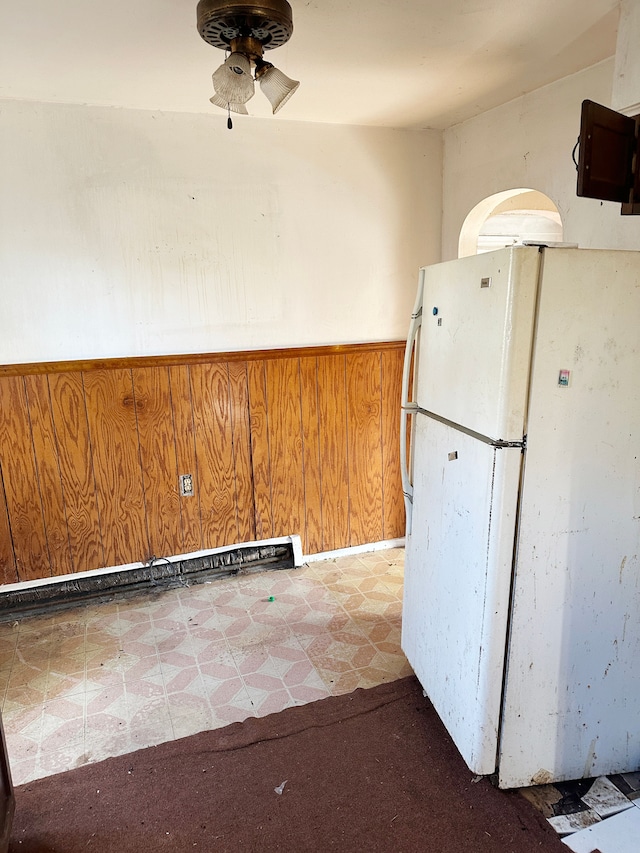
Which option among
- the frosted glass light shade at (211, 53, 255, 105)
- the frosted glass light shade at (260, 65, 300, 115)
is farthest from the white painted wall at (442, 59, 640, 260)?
the frosted glass light shade at (211, 53, 255, 105)

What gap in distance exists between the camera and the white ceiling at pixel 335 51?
1792 millimetres

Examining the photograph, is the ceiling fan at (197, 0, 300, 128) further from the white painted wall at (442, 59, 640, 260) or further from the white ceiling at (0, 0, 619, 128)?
the white painted wall at (442, 59, 640, 260)

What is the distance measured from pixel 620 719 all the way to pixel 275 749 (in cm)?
118

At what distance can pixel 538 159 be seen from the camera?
257 cm

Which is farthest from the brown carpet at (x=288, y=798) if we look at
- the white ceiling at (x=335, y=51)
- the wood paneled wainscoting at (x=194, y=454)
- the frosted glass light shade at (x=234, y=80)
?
the white ceiling at (x=335, y=51)

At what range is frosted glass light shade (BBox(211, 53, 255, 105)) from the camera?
164 centimetres

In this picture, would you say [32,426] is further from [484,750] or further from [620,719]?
[620,719]

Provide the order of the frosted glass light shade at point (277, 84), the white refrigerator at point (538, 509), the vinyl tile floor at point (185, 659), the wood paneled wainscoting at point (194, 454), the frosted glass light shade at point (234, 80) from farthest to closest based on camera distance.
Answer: the wood paneled wainscoting at point (194, 454) → the vinyl tile floor at point (185, 659) → the frosted glass light shade at point (277, 84) → the frosted glass light shade at point (234, 80) → the white refrigerator at point (538, 509)

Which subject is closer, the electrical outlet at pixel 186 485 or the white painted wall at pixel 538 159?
the white painted wall at pixel 538 159

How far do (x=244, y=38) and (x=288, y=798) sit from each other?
92.7 inches

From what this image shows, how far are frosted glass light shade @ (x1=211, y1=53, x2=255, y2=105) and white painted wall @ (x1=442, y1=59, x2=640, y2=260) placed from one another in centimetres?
142

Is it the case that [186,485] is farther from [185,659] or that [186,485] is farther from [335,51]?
[335,51]

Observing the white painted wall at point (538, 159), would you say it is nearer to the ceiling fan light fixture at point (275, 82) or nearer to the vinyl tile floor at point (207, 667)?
the ceiling fan light fixture at point (275, 82)

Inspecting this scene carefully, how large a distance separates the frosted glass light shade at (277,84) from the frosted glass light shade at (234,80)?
2.3 inches
